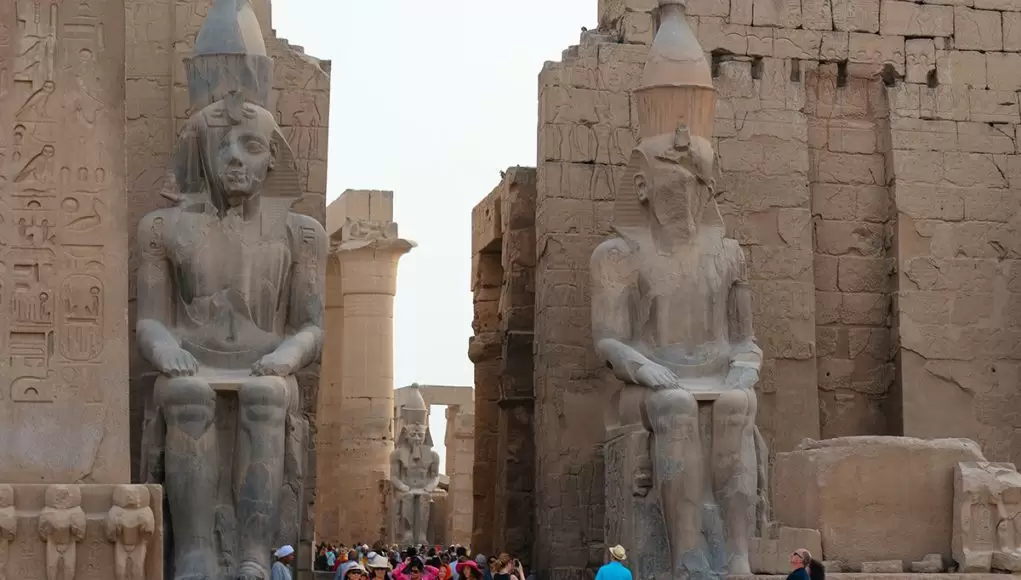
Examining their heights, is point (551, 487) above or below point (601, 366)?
below

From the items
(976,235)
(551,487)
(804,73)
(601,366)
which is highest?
(804,73)

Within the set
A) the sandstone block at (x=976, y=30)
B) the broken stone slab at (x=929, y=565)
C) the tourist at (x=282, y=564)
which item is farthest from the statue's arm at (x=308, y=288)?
the sandstone block at (x=976, y=30)

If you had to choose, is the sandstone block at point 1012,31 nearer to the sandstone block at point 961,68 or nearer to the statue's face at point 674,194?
the sandstone block at point 961,68

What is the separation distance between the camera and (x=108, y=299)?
7406 mm

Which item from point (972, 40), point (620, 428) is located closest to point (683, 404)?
point (620, 428)

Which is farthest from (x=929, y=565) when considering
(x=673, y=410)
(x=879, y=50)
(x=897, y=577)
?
(x=879, y=50)

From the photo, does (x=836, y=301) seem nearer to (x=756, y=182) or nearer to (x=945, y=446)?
(x=756, y=182)

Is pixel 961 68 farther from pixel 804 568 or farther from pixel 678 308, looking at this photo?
pixel 804 568

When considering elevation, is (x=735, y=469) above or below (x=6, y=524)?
above

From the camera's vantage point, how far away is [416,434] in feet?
66.5

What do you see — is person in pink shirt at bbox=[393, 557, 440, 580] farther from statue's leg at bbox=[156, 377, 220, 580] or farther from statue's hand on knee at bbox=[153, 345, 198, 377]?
statue's hand on knee at bbox=[153, 345, 198, 377]

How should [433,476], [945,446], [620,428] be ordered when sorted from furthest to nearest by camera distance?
[433,476], [620,428], [945,446]

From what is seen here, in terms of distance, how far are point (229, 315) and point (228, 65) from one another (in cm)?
129

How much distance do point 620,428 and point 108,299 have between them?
139 inches
